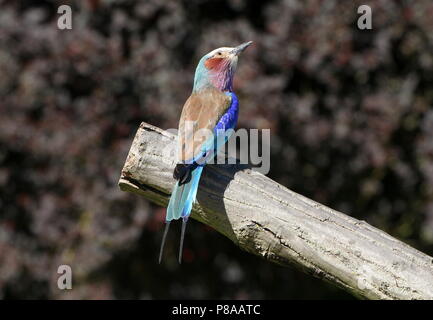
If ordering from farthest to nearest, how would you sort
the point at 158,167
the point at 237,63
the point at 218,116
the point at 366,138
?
1. the point at 366,138
2. the point at 237,63
3. the point at 218,116
4. the point at 158,167

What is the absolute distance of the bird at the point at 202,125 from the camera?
3.08 meters

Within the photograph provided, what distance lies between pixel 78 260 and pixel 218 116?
5.30 ft

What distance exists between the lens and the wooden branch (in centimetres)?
280

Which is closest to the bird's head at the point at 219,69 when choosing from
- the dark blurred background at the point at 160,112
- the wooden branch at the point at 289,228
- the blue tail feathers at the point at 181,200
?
the dark blurred background at the point at 160,112

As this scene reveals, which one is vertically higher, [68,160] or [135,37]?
[135,37]

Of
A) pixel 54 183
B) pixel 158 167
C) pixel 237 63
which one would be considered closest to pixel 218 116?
pixel 158 167

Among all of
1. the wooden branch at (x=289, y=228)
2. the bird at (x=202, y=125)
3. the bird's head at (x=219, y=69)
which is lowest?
the wooden branch at (x=289, y=228)

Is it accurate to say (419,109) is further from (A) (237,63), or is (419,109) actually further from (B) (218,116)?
(B) (218,116)

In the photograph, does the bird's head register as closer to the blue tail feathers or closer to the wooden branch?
the wooden branch

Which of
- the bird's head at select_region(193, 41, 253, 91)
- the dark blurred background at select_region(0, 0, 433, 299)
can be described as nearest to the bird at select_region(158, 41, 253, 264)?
the bird's head at select_region(193, 41, 253, 91)

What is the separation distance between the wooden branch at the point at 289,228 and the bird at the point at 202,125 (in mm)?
85

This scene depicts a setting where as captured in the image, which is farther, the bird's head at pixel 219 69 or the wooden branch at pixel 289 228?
the bird's head at pixel 219 69

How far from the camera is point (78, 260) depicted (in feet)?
15.3

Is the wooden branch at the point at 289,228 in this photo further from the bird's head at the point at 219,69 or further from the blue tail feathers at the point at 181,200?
the bird's head at the point at 219,69
